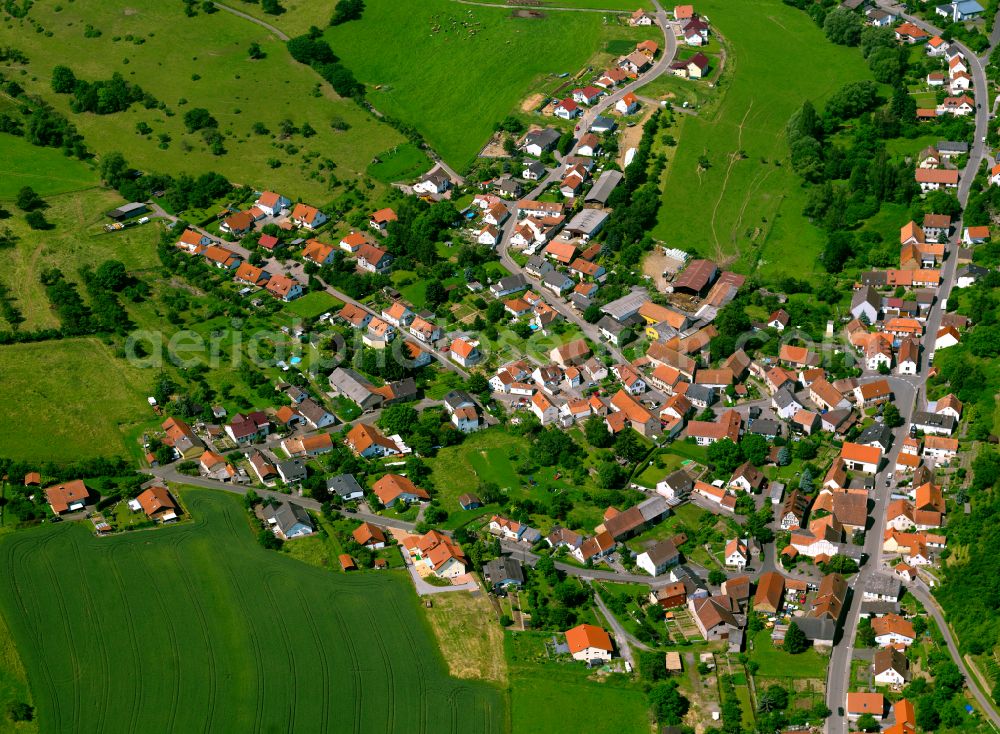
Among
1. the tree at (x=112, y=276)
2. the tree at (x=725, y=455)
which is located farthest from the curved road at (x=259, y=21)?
the tree at (x=725, y=455)

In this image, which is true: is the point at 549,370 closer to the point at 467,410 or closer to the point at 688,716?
the point at 467,410

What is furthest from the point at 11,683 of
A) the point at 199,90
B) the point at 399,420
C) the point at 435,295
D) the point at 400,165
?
the point at 199,90

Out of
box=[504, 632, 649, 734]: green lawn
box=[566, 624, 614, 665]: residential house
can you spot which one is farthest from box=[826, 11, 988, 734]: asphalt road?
box=[566, 624, 614, 665]: residential house

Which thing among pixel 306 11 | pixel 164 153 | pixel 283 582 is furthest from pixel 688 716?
pixel 306 11

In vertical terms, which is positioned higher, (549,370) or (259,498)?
(549,370)

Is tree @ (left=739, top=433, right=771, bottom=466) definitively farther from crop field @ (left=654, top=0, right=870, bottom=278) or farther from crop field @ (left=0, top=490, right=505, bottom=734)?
crop field @ (left=0, top=490, right=505, bottom=734)

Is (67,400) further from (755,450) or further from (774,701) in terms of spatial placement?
(774,701)
